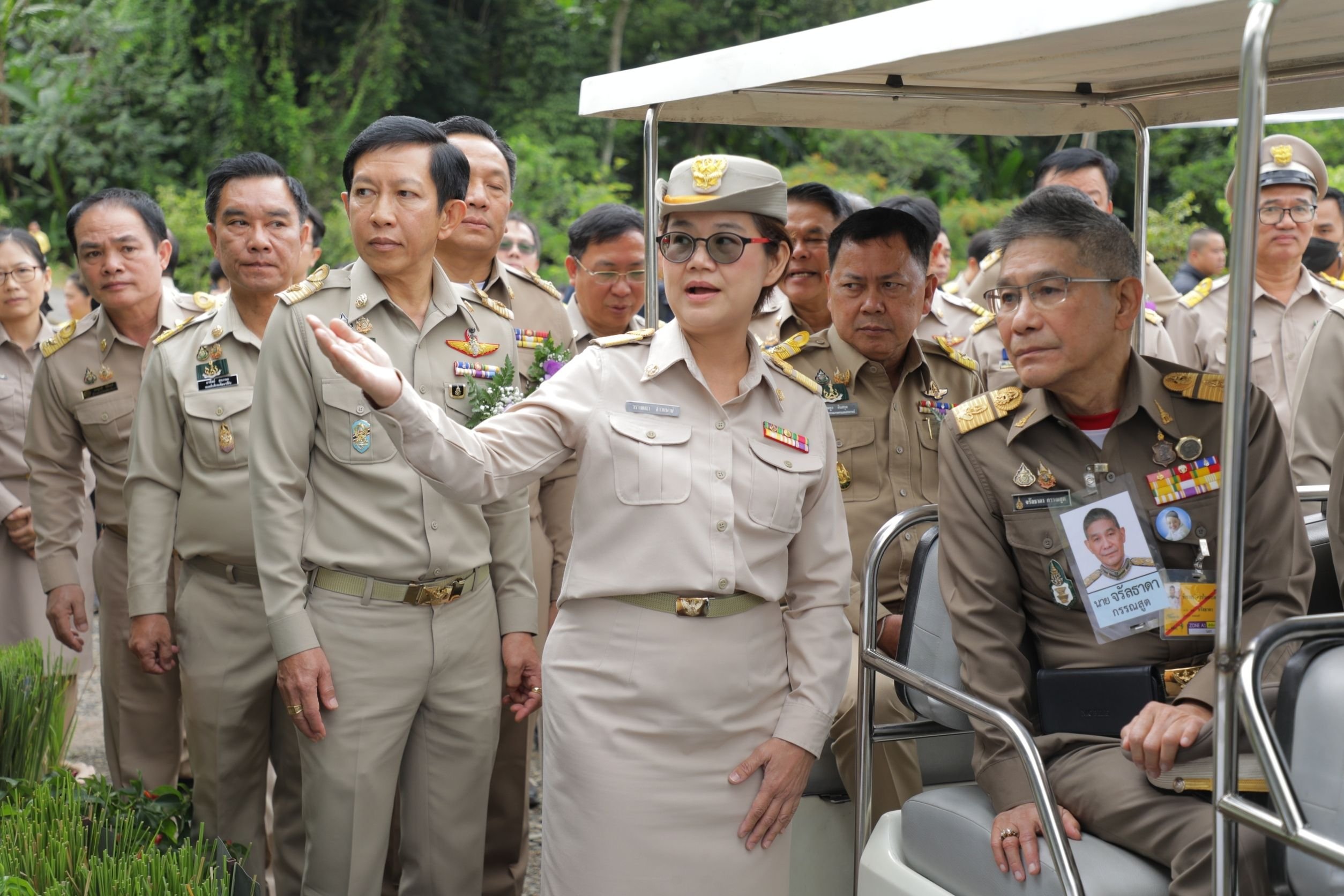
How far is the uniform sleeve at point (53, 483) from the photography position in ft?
14.5

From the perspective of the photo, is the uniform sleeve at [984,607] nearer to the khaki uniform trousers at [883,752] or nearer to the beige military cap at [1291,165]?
the khaki uniform trousers at [883,752]

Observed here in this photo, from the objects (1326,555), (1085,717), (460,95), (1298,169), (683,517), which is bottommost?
(1085,717)

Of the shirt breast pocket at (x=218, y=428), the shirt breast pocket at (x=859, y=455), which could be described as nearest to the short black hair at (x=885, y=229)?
the shirt breast pocket at (x=859, y=455)

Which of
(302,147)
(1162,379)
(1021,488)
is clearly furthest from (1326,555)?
(302,147)

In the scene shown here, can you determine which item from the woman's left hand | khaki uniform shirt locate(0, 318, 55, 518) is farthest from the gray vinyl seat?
khaki uniform shirt locate(0, 318, 55, 518)

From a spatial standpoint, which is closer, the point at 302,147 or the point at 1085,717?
the point at 1085,717

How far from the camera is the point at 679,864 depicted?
8.78 ft

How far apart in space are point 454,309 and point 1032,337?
4.75ft

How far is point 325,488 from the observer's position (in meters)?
3.20

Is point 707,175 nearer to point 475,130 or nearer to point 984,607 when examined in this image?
point 984,607

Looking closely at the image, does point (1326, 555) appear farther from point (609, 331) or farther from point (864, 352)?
point (609, 331)

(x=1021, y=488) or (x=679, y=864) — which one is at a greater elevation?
(x=1021, y=488)

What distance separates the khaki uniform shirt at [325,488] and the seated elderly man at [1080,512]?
4.01 ft

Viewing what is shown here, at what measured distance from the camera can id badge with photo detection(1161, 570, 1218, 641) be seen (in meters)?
2.76
